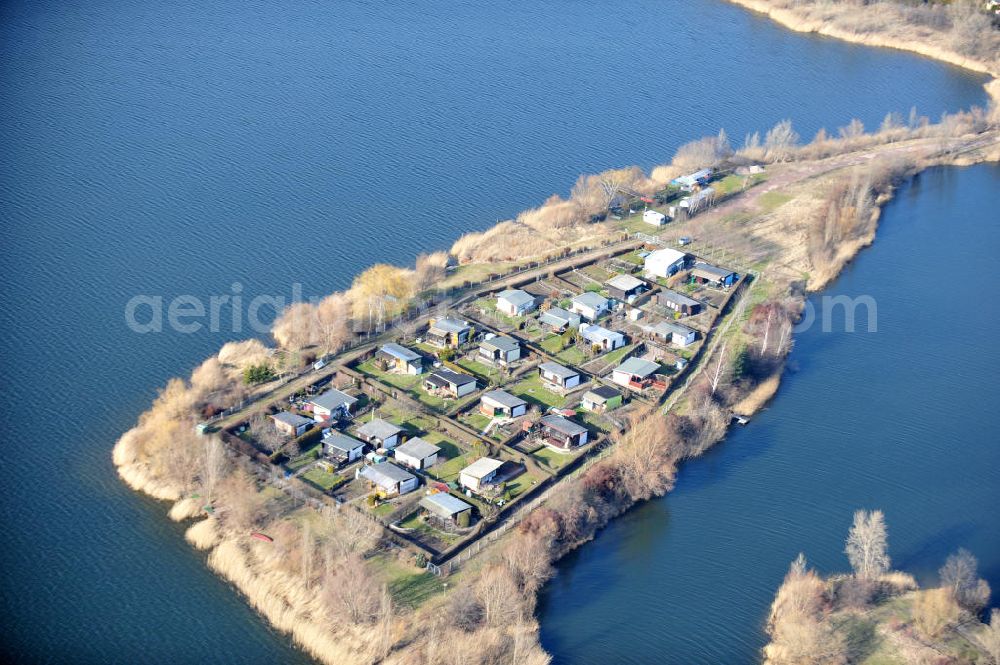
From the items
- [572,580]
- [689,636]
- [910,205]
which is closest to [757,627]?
[689,636]

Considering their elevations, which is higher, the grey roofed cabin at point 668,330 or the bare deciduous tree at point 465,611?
the grey roofed cabin at point 668,330

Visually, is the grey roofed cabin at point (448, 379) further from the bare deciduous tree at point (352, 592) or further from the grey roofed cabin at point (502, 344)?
the bare deciduous tree at point (352, 592)

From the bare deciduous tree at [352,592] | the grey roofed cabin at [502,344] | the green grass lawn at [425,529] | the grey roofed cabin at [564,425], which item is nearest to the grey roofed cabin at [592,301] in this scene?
the grey roofed cabin at [502,344]

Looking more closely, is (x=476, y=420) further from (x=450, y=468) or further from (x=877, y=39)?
(x=877, y=39)

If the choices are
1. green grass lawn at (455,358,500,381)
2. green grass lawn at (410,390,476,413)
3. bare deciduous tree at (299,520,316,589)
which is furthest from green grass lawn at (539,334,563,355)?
bare deciduous tree at (299,520,316,589)

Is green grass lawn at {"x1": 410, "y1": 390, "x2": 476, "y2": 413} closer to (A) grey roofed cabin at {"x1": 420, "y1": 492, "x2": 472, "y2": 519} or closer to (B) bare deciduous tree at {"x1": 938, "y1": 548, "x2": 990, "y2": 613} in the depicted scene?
(A) grey roofed cabin at {"x1": 420, "y1": 492, "x2": 472, "y2": 519}

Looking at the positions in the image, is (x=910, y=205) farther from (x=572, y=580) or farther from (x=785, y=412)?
(x=572, y=580)

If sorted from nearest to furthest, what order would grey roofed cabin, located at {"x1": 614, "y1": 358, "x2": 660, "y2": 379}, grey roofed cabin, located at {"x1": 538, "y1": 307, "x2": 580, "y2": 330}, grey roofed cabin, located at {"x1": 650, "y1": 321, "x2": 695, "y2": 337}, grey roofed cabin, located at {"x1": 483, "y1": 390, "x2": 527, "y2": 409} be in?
1. grey roofed cabin, located at {"x1": 483, "y1": 390, "x2": 527, "y2": 409}
2. grey roofed cabin, located at {"x1": 614, "y1": 358, "x2": 660, "y2": 379}
3. grey roofed cabin, located at {"x1": 650, "y1": 321, "x2": 695, "y2": 337}
4. grey roofed cabin, located at {"x1": 538, "y1": 307, "x2": 580, "y2": 330}

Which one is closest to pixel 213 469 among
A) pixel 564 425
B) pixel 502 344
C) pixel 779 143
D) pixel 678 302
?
pixel 564 425
